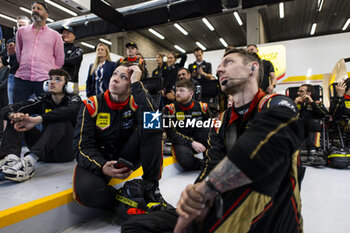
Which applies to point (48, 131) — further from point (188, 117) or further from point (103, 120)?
point (188, 117)

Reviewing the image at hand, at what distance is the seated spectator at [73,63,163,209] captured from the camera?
1.55 meters

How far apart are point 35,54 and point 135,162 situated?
1843 millimetres

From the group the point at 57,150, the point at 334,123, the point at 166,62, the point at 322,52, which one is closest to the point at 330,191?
the point at 334,123

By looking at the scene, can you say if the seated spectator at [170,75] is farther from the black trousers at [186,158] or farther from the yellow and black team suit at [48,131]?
the yellow and black team suit at [48,131]

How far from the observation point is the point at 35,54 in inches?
104

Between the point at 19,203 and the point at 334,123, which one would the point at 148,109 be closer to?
the point at 19,203

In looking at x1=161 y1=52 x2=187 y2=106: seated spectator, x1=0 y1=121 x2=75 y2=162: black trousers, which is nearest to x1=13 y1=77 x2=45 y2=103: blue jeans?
x1=0 y1=121 x2=75 y2=162: black trousers

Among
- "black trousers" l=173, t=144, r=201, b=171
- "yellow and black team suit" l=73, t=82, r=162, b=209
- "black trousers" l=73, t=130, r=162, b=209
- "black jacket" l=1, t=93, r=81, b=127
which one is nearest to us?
"black trousers" l=73, t=130, r=162, b=209

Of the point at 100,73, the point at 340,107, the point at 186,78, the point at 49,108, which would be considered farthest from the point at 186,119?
the point at 340,107

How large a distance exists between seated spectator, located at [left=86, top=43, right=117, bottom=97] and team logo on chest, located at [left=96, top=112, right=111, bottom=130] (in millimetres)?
1605

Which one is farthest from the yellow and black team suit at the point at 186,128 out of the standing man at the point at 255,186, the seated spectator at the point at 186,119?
the standing man at the point at 255,186

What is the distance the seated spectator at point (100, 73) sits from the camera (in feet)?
10.8

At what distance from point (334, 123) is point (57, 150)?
13.9ft

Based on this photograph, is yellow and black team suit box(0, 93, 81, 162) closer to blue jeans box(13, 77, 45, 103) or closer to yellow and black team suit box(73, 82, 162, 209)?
blue jeans box(13, 77, 45, 103)
